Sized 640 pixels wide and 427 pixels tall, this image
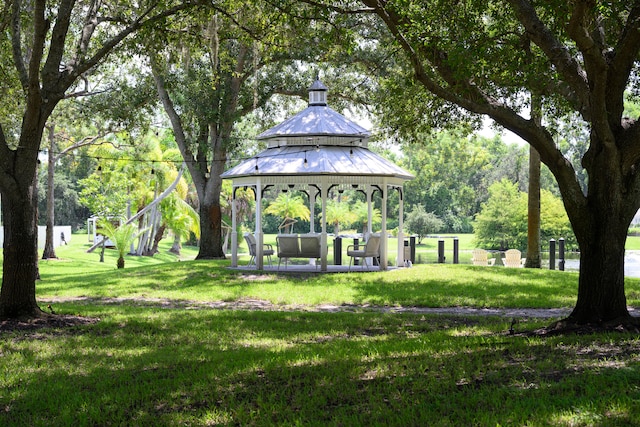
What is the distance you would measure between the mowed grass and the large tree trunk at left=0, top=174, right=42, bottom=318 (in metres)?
0.92

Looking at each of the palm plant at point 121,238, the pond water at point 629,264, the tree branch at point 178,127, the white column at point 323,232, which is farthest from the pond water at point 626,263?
the tree branch at point 178,127

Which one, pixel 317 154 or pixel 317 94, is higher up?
pixel 317 94

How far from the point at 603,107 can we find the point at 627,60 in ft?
2.55

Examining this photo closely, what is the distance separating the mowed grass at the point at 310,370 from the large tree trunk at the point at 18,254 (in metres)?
0.92

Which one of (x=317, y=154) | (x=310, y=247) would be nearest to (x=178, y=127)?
(x=317, y=154)

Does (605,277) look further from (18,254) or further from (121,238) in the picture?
(121,238)

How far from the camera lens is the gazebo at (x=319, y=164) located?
2095 cm

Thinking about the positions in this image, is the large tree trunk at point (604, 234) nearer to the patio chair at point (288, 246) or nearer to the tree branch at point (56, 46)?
the tree branch at point (56, 46)

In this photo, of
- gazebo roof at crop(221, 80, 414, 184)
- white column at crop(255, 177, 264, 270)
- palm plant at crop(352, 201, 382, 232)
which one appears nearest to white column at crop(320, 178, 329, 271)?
gazebo roof at crop(221, 80, 414, 184)

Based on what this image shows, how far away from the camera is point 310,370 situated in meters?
7.66

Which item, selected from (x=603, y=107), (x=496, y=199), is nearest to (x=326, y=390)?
(x=603, y=107)

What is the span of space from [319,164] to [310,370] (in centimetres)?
1368

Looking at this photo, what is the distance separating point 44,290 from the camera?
58.1 feet

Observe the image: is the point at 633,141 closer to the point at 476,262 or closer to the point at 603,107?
the point at 603,107
